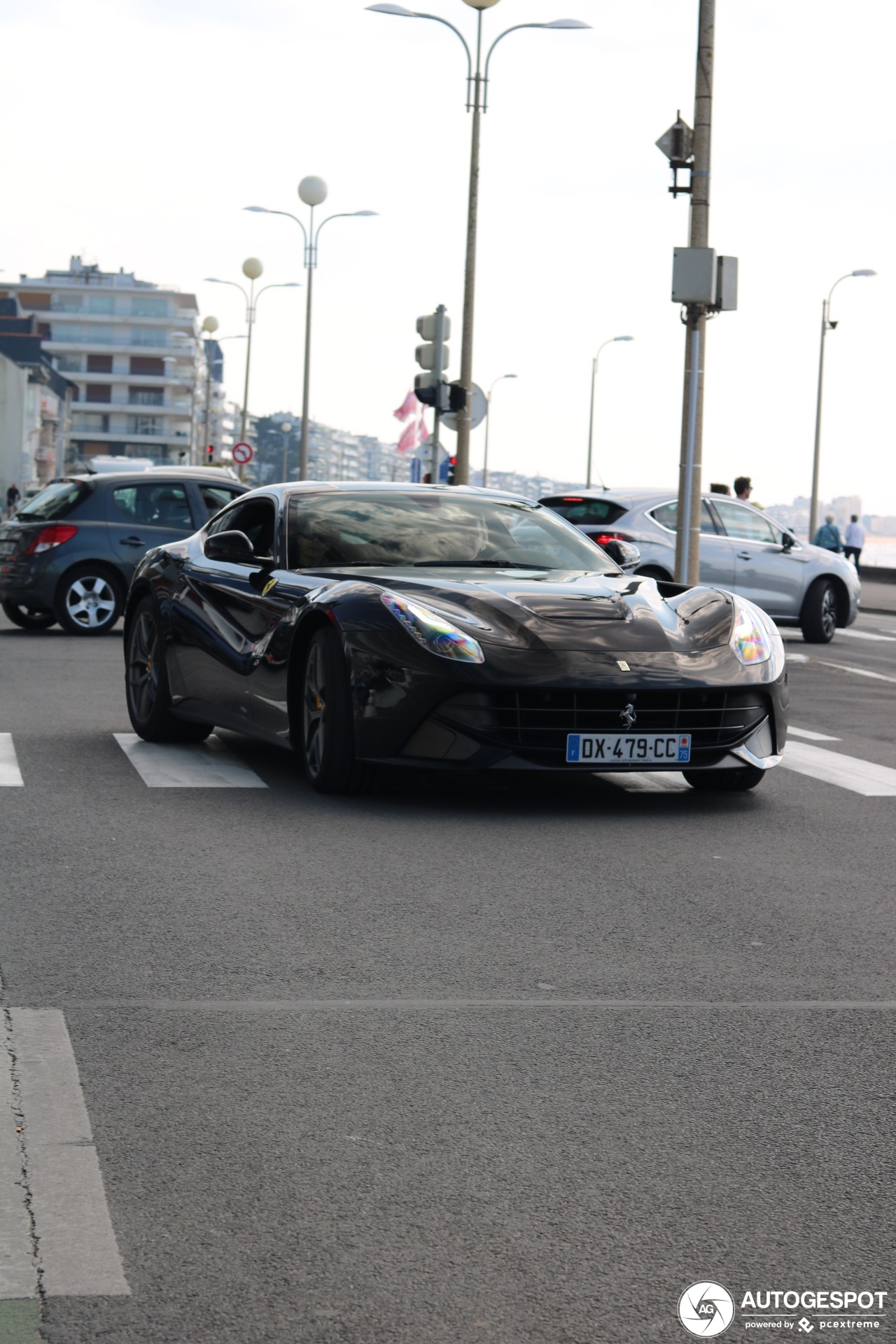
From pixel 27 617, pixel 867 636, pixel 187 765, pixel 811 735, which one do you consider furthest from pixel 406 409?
pixel 187 765

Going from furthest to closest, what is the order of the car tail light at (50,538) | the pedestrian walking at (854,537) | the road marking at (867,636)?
the pedestrian walking at (854,537), the road marking at (867,636), the car tail light at (50,538)

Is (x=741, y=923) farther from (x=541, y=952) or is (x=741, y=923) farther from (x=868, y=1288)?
(x=868, y=1288)

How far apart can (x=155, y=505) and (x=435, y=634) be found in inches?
465

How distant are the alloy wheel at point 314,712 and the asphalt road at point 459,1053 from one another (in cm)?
24

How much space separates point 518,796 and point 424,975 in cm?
332

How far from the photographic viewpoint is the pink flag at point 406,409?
51.7m

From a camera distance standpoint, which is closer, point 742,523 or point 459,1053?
point 459,1053

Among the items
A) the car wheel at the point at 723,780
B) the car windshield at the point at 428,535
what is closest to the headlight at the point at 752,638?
the car wheel at the point at 723,780

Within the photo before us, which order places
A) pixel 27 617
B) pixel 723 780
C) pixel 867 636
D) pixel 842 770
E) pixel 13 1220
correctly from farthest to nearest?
pixel 867 636 < pixel 27 617 < pixel 842 770 < pixel 723 780 < pixel 13 1220

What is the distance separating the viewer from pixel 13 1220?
307 centimetres

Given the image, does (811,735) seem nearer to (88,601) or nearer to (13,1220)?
(13,1220)

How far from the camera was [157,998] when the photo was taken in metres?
4.54

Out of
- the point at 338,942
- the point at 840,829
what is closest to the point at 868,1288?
the point at 338,942

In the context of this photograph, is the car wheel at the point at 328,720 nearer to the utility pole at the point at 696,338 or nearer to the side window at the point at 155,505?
the utility pole at the point at 696,338
